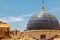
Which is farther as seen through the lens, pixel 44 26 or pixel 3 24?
pixel 3 24

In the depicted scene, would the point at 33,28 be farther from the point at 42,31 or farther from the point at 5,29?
the point at 5,29

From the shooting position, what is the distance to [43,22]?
39.3m

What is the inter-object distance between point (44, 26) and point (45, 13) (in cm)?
252

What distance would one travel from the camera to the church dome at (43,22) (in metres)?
39.2

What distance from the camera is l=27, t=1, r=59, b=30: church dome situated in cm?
3919

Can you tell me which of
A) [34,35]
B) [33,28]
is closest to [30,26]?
[33,28]

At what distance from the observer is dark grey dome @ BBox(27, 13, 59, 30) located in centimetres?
3919

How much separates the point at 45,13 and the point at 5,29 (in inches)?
335

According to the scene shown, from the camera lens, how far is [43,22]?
129ft

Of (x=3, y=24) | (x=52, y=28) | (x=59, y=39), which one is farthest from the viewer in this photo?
(x=3, y=24)

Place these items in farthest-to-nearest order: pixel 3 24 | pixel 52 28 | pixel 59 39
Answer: pixel 3 24 → pixel 52 28 → pixel 59 39

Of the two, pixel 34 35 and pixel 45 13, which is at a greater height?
pixel 45 13

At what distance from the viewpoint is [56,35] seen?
36594 mm

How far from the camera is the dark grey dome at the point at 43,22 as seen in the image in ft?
129
